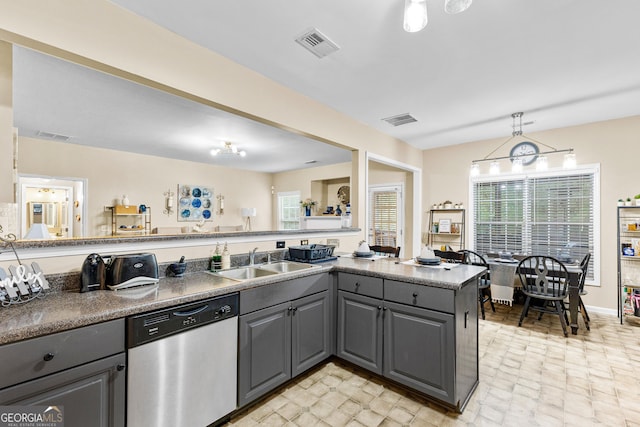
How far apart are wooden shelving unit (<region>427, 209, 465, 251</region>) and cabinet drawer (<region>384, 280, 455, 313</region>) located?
3488mm

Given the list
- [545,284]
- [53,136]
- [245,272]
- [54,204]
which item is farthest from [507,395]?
[54,204]

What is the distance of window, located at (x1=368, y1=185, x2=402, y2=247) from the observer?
5883 millimetres

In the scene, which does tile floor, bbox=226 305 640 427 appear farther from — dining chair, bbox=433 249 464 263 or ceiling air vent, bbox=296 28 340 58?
ceiling air vent, bbox=296 28 340 58

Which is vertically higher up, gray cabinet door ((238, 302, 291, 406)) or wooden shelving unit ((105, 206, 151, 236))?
wooden shelving unit ((105, 206, 151, 236))

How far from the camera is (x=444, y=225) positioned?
17.3ft

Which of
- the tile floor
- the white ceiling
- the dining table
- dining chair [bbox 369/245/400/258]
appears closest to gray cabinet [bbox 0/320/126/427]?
the tile floor

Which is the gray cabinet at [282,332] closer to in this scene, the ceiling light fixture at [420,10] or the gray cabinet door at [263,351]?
the gray cabinet door at [263,351]

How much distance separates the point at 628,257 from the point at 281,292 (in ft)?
14.7

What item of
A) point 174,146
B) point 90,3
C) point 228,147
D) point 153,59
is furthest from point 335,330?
point 174,146

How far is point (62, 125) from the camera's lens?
4074mm

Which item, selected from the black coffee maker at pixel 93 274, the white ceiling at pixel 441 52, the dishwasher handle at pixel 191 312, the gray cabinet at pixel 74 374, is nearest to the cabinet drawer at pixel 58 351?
the gray cabinet at pixel 74 374

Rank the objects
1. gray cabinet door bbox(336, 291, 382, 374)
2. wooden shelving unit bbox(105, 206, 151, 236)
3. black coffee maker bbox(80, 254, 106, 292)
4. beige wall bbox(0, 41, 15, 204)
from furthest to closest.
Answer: wooden shelving unit bbox(105, 206, 151, 236)
gray cabinet door bbox(336, 291, 382, 374)
black coffee maker bbox(80, 254, 106, 292)
beige wall bbox(0, 41, 15, 204)

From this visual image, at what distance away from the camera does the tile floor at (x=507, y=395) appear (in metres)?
1.90

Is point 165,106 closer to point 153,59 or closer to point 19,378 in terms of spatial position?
point 153,59
